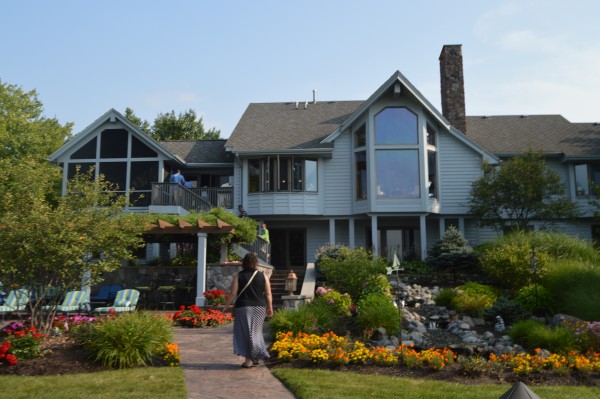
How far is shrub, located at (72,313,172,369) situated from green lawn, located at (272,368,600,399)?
6.53ft

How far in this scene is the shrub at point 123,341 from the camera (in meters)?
7.87

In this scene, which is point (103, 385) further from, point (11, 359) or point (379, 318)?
point (379, 318)

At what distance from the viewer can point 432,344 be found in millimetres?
10141

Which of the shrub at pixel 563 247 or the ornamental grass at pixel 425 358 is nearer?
the ornamental grass at pixel 425 358

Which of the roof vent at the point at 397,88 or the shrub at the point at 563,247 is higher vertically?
the roof vent at the point at 397,88

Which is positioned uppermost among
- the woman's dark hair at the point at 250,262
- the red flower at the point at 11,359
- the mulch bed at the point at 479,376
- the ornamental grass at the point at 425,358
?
the woman's dark hair at the point at 250,262

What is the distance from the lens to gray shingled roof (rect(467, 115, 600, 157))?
25078mm

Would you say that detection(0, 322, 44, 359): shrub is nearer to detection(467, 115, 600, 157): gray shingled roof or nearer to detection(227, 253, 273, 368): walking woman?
detection(227, 253, 273, 368): walking woman

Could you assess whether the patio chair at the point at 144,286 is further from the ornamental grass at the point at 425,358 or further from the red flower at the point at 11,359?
the ornamental grass at the point at 425,358

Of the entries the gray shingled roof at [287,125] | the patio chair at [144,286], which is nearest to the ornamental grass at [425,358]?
the patio chair at [144,286]

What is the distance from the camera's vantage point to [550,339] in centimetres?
909

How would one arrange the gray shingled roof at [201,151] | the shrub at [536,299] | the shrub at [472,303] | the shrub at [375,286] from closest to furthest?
the shrub at [536,299]
the shrub at [472,303]
the shrub at [375,286]
the gray shingled roof at [201,151]

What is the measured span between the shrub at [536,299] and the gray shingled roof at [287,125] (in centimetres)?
1275

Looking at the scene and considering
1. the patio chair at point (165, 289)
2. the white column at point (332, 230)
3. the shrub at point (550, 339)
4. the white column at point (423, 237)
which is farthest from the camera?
the white column at point (332, 230)
